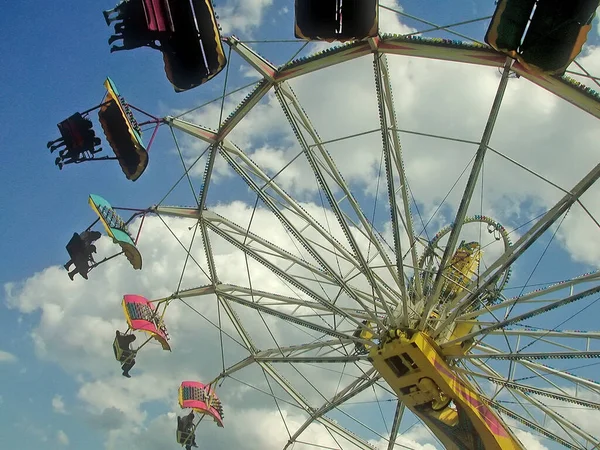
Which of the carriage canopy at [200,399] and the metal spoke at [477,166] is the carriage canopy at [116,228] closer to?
the carriage canopy at [200,399]

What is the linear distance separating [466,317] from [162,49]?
1399 cm

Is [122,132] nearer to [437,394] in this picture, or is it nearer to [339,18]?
[339,18]

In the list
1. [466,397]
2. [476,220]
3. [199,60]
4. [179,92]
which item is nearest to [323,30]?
[199,60]

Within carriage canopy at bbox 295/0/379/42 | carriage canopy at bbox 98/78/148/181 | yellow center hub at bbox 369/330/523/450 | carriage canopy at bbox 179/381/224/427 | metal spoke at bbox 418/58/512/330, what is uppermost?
carriage canopy at bbox 98/78/148/181

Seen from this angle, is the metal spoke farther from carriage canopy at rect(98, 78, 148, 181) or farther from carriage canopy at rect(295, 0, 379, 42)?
carriage canopy at rect(98, 78, 148, 181)

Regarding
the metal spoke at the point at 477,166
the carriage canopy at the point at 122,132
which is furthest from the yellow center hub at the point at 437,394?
the carriage canopy at the point at 122,132

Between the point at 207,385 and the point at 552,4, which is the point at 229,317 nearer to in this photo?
the point at 207,385

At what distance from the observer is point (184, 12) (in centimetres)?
1467

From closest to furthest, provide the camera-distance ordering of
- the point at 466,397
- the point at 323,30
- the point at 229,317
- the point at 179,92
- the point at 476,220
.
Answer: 1. the point at 323,30
2. the point at 179,92
3. the point at 466,397
4. the point at 229,317
5. the point at 476,220

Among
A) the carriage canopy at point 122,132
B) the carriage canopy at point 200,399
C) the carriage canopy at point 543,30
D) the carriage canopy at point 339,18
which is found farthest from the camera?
the carriage canopy at point 200,399

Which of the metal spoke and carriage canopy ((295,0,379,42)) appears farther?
the metal spoke

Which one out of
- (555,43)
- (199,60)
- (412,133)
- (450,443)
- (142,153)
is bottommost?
(450,443)

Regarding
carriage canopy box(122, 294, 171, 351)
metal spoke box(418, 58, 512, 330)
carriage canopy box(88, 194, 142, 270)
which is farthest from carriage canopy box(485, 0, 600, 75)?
carriage canopy box(122, 294, 171, 351)

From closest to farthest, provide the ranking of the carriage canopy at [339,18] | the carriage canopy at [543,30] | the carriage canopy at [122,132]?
the carriage canopy at [543,30] → the carriage canopy at [339,18] → the carriage canopy at [122,132]
